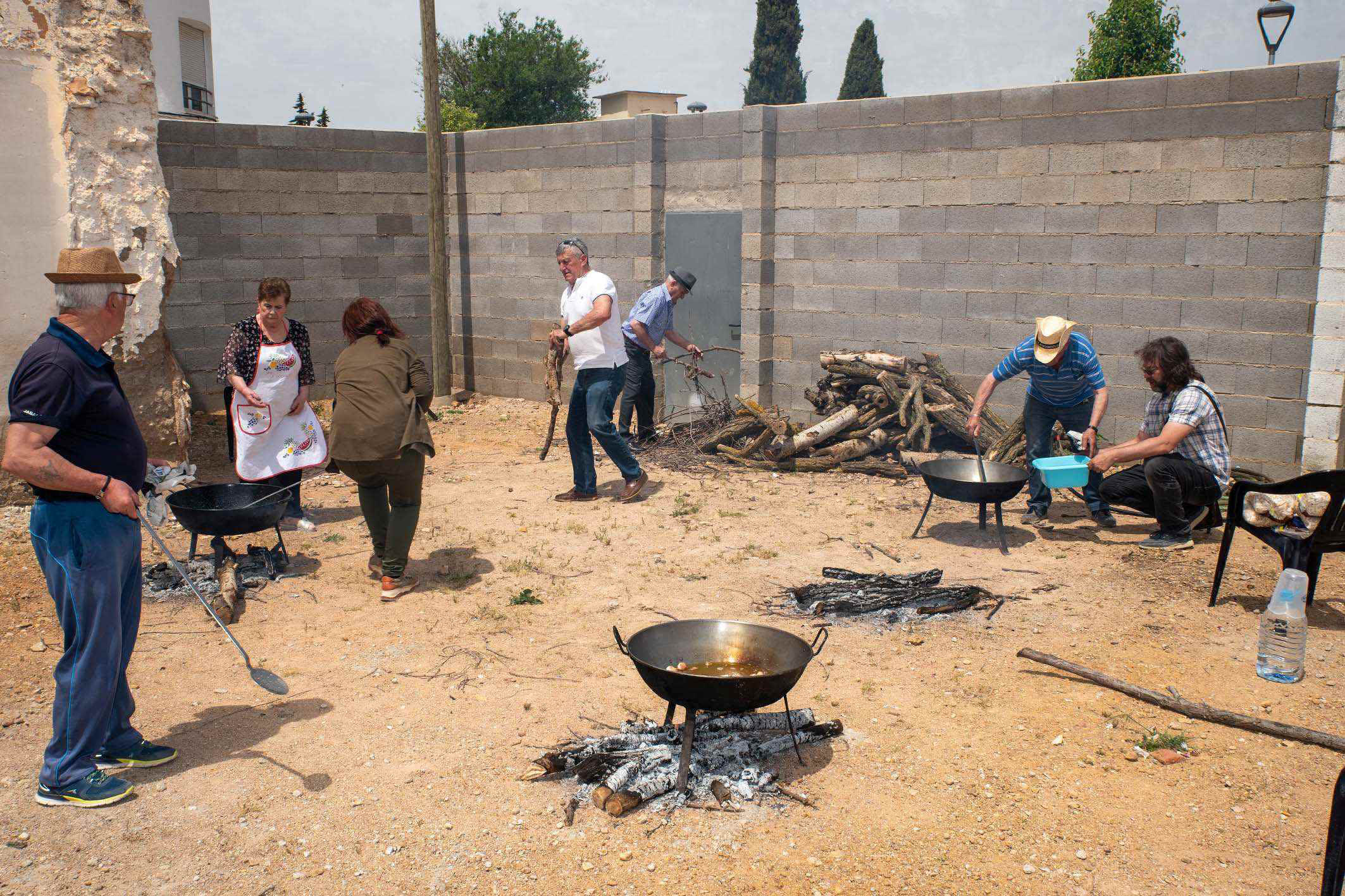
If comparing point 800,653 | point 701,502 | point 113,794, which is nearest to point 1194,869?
point 800,653

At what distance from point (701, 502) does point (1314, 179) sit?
518cm

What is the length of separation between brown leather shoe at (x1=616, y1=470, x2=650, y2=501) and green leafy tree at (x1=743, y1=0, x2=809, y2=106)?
33.4 meters

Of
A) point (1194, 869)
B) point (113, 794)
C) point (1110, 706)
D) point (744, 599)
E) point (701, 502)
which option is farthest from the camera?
point (701, 502)

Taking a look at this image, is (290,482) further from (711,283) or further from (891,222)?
(891,222)

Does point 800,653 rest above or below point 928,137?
below

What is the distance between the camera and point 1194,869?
3482 mm

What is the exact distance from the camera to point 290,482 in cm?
739

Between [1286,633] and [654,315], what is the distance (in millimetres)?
5947

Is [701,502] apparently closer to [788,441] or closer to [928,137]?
[788,441]

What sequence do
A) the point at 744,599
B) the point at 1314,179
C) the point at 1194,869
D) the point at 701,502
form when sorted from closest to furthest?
the point at 1194,869 → the point at 744,599 → the point at 1314,179 → the point at 701,502

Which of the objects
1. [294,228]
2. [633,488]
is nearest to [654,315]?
[633,488]

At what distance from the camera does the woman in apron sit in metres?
6.88

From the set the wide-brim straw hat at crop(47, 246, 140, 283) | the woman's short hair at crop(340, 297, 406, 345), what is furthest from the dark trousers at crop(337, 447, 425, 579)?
the wide-brim straw hat at crop(47, 246, 140, 283)

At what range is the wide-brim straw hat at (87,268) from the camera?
3779mm
